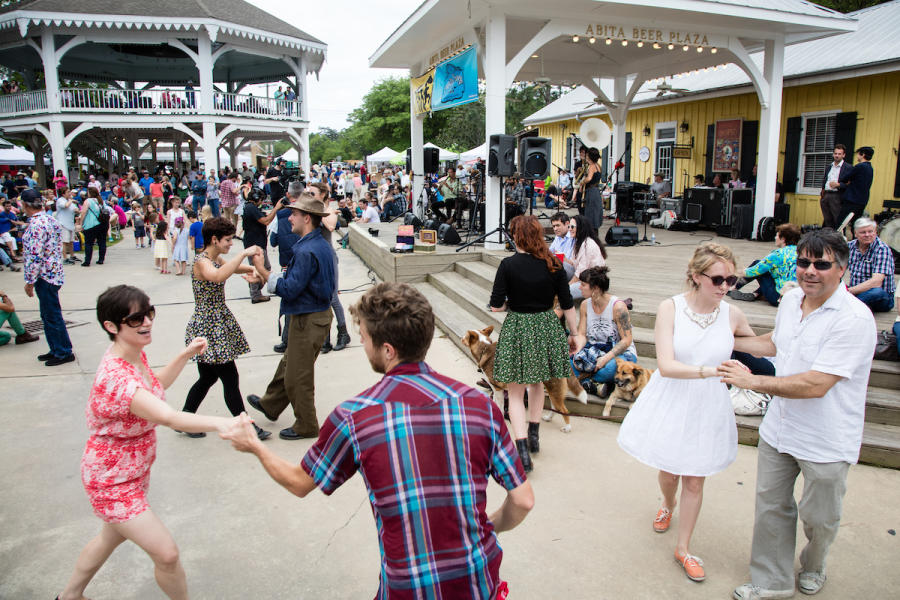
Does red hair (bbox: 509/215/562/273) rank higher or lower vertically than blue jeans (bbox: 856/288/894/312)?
higher

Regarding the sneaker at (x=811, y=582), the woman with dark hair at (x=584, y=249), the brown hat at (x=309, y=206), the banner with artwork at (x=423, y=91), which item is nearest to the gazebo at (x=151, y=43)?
the banner with artwork at (x=423, y=91)

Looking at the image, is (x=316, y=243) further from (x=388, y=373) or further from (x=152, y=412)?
(x=388, y=373)

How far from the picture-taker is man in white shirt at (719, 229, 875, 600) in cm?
257

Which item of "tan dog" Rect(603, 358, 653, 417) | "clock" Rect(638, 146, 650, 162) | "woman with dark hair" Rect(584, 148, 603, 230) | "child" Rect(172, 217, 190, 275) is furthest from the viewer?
"clock" Rect(638, 146, 650, 162)

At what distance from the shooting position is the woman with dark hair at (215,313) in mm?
4426

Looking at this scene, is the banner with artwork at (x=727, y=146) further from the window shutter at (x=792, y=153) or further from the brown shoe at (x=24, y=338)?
the brown shoe at (x=24, y=338)

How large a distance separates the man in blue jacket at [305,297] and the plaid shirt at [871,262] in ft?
16.2

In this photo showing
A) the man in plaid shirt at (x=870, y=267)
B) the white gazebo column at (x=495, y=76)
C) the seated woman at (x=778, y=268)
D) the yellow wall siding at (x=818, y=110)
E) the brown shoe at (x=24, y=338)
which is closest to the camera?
the man in plaid shirt at (x=870, y=267)

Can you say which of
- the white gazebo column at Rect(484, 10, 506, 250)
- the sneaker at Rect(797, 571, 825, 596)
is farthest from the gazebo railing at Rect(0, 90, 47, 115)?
the sneaker at Rect(797, 571, 825, 596)

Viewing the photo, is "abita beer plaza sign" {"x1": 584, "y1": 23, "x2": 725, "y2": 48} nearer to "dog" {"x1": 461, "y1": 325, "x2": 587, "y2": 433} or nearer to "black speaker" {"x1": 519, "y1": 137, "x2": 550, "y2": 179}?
"black speaker" {"x1": 519, "y1": 137, "x2": 550, "y2": 179}

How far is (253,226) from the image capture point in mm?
8539

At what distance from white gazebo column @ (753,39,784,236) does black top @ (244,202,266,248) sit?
9.08m

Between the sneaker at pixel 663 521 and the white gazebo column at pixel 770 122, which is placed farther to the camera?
the white gazebo column at pixel 770 122

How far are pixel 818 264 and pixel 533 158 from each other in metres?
7.93
